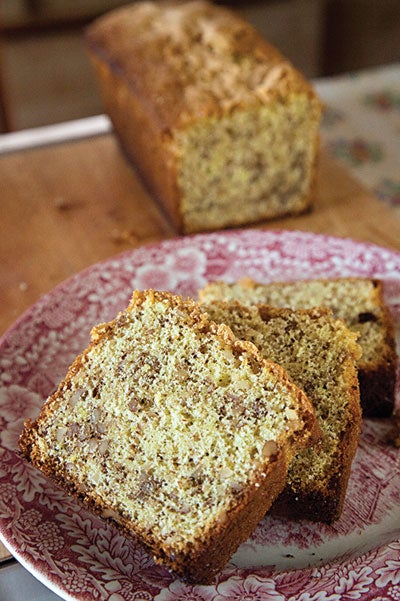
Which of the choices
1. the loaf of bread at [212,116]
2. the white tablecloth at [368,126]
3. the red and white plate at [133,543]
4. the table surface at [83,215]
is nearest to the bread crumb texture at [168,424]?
the red and white plate at [133,543]

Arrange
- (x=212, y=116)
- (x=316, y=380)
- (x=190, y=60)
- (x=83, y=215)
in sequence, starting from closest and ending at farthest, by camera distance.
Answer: (x=316, y=380), (x=212, y=116), (x=190, y=60), (x=83, y=215)

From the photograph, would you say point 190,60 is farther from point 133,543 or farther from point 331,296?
point 133,543

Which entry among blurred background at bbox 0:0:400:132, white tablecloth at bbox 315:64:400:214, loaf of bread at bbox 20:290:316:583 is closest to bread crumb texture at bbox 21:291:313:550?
loaf of bread at bbox 20:290:316:583

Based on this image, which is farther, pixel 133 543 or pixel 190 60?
pixel 190 60

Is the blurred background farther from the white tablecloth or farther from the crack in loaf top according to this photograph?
the crack in loaf top

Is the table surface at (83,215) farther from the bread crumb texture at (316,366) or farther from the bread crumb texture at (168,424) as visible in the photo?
the bread crumb texture at (316,366)

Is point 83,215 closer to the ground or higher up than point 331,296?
closer to the ground

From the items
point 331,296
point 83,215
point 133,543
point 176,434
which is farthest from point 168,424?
point 83,215
